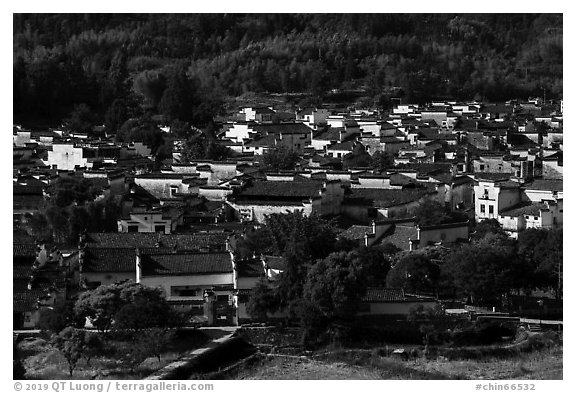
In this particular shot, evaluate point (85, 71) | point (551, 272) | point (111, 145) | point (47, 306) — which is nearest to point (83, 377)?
point (47, 306)

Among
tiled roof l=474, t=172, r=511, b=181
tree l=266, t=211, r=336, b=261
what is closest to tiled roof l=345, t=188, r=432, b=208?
tiled roof l=474, t=172, r=511, b=181

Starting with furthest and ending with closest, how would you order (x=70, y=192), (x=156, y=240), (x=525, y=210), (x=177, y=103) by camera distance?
(x=177, y=103), (x=70, y=192), (x=525, y=210), (x=156, y=240)

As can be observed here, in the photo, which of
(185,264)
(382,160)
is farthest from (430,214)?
(382,160)

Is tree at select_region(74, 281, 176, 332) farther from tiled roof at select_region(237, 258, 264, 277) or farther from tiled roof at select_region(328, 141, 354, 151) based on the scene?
tiled roof at select_region(328, 141, 354, 151)

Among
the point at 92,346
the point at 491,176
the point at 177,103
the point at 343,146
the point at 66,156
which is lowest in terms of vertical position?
the point at 92,346

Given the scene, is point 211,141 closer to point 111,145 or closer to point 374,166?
point 111,145

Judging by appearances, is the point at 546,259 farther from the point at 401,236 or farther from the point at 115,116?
the point at 115,116
